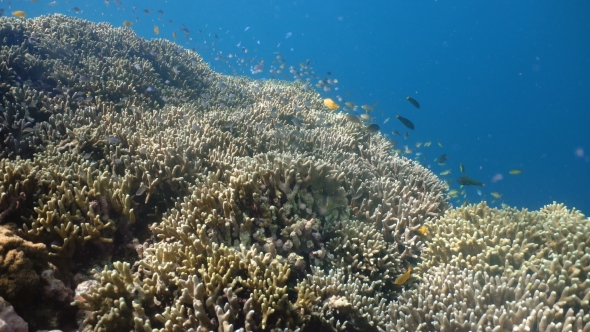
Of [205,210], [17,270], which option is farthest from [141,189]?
[17,270]

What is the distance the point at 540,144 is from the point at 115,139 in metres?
119

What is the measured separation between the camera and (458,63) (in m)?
135

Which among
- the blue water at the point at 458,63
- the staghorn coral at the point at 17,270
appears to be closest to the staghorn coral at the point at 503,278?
the staghorn coral at the point at 17,270

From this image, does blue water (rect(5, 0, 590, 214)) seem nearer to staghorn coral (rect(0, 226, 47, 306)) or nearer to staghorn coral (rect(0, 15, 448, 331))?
staghorn coral (rect(0, 15, 448, 331))

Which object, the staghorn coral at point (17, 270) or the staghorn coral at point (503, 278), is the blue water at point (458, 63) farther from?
the staghorn coral at point (17, 270)

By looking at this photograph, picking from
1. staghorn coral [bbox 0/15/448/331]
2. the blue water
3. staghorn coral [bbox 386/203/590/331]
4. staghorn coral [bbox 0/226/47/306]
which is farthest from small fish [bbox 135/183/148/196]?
the blue water

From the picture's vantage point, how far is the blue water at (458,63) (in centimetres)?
8988

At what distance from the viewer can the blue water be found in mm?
89875

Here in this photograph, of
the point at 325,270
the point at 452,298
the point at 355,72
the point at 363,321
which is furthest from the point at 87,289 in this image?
the point at 355,72

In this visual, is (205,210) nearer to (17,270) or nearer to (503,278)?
(17,270)

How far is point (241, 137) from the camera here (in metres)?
6.93

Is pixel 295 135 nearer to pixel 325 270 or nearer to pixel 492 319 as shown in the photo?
pixel 325 270

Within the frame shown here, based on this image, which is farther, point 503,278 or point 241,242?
point 241,242

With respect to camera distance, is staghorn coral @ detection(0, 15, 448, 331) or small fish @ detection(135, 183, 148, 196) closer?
staghorn coral @ detection(0, 15, 448, 331)
